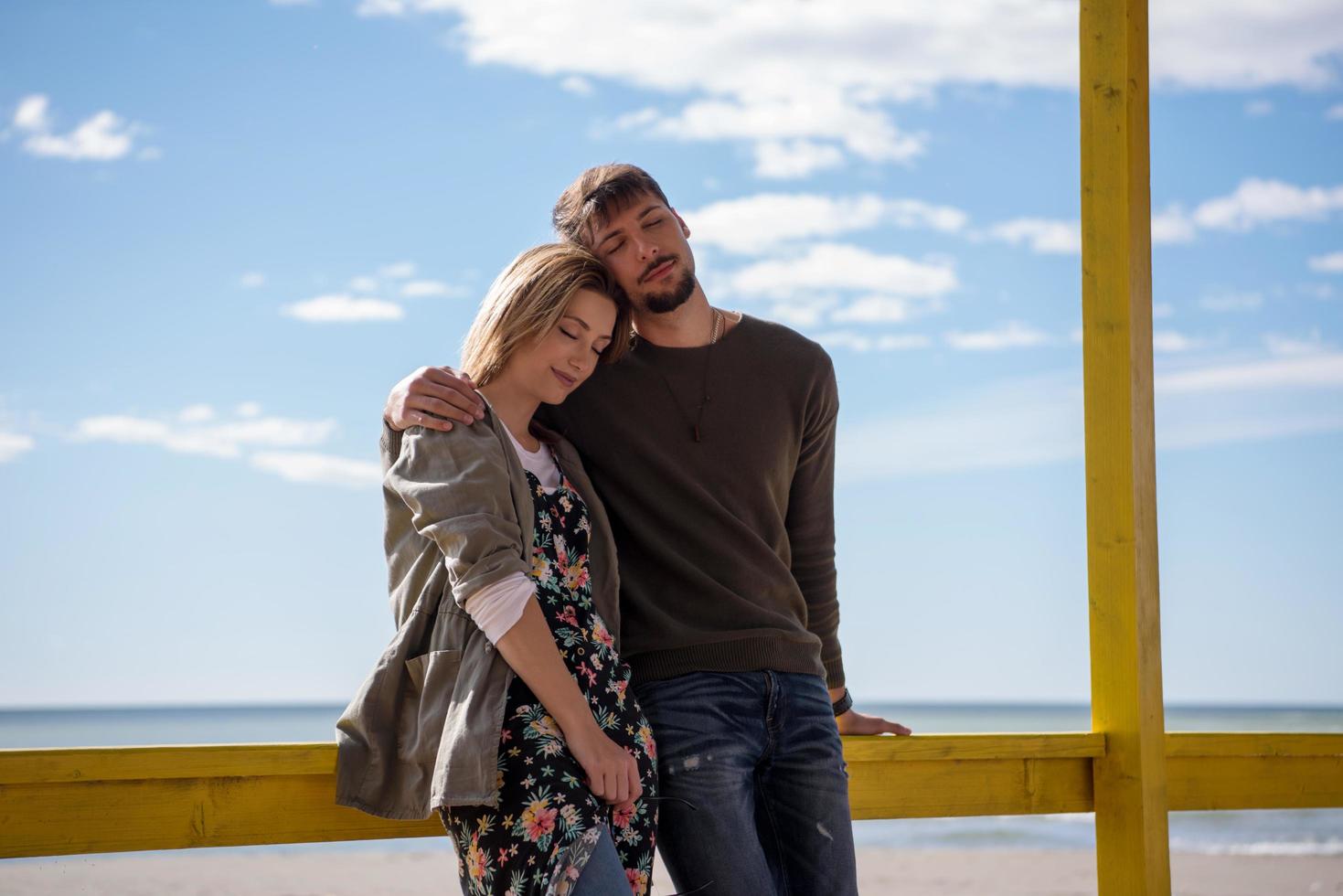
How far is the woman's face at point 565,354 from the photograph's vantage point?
6.23 ft

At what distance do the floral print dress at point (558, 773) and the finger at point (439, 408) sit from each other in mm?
165

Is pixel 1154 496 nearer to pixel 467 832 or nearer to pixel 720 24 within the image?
pixel 467 832

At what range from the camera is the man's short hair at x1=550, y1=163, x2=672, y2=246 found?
85.4 inches

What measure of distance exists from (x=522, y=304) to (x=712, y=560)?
0.54m

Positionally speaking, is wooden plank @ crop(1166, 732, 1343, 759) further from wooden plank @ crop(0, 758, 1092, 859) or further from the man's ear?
wooden plank @ crop(0, 758, 1092, 859)

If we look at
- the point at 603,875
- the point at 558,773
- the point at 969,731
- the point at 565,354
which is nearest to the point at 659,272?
the point at 565,354

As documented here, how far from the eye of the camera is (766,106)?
3312 cm

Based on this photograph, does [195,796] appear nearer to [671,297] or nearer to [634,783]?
[634,783]

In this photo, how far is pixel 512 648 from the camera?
1661 mm

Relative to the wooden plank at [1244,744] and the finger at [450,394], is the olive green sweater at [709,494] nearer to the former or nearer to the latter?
the finger at [450,394]

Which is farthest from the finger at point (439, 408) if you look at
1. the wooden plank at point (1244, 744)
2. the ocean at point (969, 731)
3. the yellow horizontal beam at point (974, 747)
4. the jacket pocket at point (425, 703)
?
the ocean at point (969, 731)

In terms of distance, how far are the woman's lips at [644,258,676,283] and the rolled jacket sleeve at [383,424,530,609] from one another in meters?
0.51

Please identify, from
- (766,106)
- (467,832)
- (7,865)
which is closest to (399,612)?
(467,832)

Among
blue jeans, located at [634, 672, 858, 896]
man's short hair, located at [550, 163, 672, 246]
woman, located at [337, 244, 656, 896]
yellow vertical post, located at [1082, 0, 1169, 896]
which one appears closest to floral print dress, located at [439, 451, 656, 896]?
woman, located at [337, 244, 656, 896]
